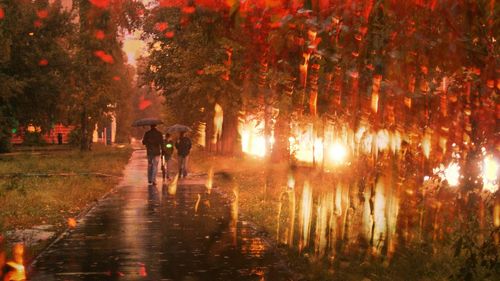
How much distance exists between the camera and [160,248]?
12023 millimetres

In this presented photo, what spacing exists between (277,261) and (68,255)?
2794 mm

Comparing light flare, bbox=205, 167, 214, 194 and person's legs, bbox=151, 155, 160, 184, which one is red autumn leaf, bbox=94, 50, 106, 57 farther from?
person's legs, bbox=151, 155, 160, 184

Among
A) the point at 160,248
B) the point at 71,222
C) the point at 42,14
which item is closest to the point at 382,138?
the point at 160,248

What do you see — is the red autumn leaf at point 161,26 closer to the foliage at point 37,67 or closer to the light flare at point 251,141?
the light flare at point 251,141

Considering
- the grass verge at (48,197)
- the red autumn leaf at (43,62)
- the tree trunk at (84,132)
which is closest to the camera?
the grass verge at (48,197)

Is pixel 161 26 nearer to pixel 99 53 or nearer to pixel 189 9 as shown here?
pixel 99 53

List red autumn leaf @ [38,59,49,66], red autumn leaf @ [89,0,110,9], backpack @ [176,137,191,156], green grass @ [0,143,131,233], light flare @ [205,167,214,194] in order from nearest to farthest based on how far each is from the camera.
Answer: green grass @ [0,143,131,233] < red autumn leaf @ [89,0,110,9] < light flare @ [205,167,214,194] < backpack @ [176,137,191,156] < red autumn leaf @ [38,59,49,66]

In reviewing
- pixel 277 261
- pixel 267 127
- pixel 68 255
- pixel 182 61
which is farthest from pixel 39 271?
pixel 182 61

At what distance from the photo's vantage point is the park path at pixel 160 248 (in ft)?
32.8

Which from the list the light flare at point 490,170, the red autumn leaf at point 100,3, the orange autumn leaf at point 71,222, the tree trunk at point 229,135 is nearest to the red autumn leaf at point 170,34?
the tree trunk at point 229,135

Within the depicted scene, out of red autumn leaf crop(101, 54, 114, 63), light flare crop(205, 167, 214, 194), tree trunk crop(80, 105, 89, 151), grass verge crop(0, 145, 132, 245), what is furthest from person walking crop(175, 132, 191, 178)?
tree trunk crop(80, 105, 89, 151)

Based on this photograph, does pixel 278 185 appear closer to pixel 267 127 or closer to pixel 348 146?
pixel 267 127

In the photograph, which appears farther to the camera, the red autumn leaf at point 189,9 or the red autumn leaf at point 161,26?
the red autumn leaf at point 161,26

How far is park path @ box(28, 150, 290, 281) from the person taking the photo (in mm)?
10000
